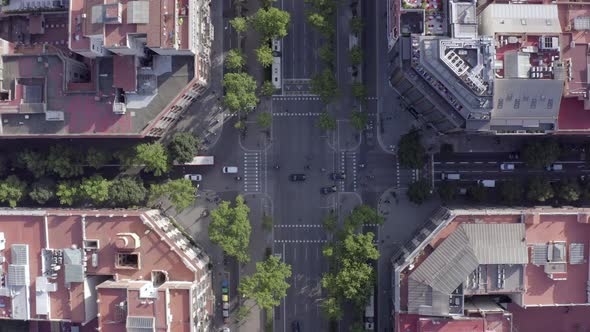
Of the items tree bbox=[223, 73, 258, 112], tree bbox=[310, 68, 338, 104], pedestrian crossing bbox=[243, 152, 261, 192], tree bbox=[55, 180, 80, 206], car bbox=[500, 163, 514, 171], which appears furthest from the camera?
pedestrian crossing bbox=[243, 152, 261, 192]

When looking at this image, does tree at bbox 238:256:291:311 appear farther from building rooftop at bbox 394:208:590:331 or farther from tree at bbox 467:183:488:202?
tree at bbox 467:183:488:202

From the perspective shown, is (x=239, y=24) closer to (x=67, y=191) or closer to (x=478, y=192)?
(x=67, y=191)

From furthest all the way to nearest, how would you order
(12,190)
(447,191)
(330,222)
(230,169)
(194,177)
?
(194,177), (230,169), (447,191), (12,190), (330,222)


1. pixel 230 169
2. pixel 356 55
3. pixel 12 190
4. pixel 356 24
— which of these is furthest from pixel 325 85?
pixel 12 190

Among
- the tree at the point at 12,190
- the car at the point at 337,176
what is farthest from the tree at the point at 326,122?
the tree at the point at 12,190

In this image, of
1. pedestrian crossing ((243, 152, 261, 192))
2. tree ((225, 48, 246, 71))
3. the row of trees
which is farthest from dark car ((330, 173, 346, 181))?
tree ((225, 48, 246, 71))

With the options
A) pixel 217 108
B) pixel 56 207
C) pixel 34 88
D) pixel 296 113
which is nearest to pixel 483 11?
pixel 296 113
